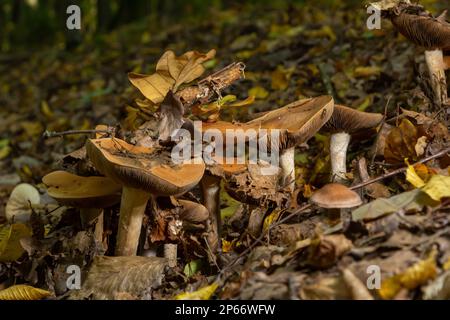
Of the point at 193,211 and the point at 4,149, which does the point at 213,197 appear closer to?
the point at 193,211

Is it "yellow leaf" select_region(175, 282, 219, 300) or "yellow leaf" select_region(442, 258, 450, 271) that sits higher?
"yellow leaf" select_region(442, 258, 450, 271)

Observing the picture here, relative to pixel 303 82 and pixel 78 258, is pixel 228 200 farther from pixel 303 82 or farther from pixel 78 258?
pixel 303 82

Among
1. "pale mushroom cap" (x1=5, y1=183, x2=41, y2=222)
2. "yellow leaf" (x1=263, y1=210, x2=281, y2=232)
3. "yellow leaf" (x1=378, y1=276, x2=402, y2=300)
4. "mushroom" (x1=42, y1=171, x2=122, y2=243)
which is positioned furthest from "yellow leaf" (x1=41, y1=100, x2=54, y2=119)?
"yellow leaf" (x1=378, y1=276, x2=402, y2=300)

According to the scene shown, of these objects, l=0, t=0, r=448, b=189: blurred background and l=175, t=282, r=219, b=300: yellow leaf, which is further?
l=0, t=0, r=448, b=189: blurred background

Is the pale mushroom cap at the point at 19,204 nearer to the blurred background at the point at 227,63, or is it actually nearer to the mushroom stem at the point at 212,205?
the blurred background at the point at 227,63

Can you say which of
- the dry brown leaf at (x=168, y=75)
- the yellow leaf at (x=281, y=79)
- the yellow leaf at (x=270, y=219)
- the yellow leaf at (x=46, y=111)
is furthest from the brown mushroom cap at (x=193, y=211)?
the yellow leaf at (x=46, y=111)

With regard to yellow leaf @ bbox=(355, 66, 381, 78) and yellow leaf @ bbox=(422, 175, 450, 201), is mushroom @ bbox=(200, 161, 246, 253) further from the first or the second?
yellow leaf @ bbox=(355, 66, 381, 78)
